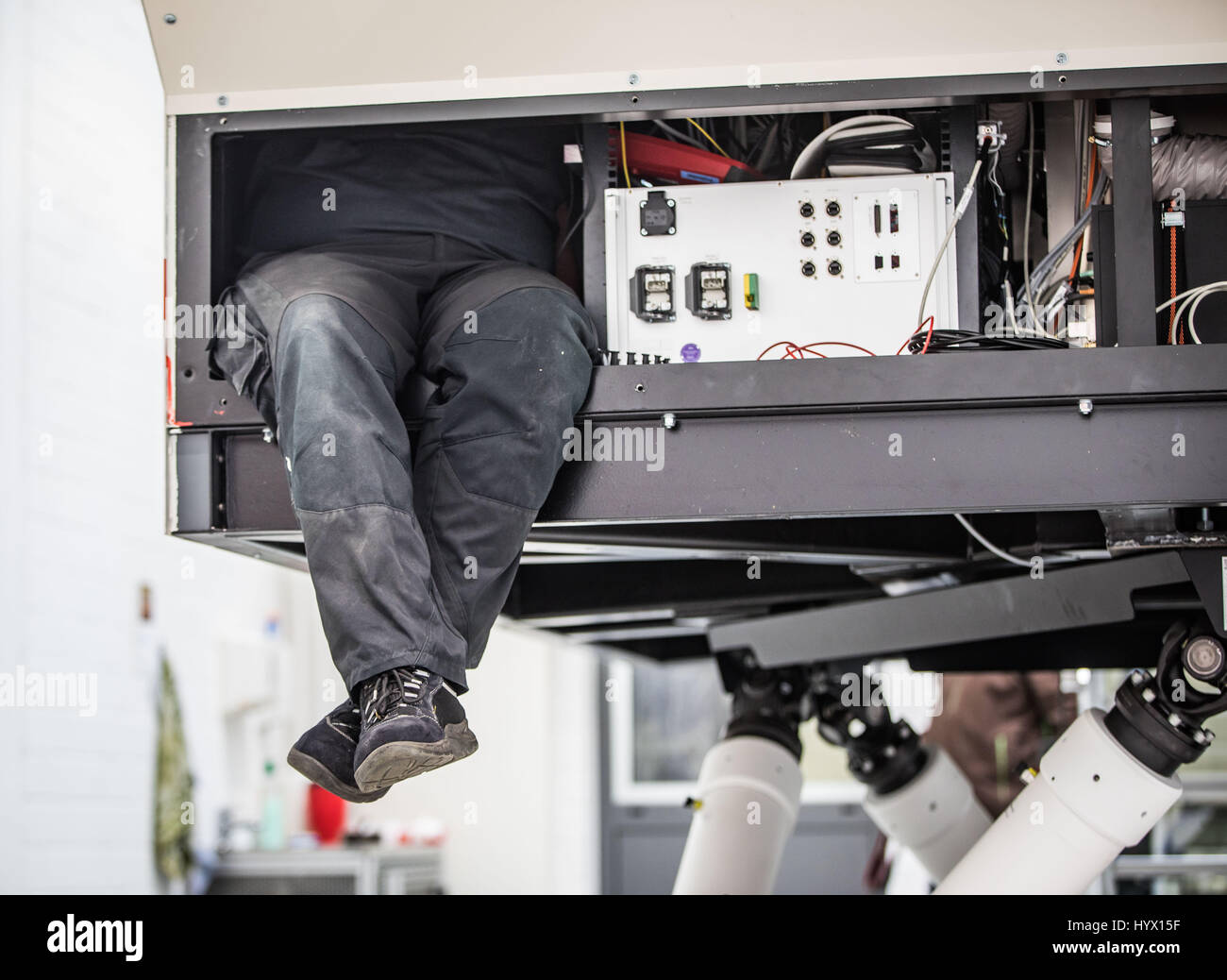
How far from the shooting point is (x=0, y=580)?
462 cm

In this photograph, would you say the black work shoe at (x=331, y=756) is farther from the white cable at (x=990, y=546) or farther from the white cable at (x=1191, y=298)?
the white cable at (x=1191, y=298)

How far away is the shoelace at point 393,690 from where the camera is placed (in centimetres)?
168

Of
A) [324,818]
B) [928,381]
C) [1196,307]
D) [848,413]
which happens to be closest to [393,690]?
[848,413]

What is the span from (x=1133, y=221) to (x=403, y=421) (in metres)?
1.14

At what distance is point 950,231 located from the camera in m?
2.13

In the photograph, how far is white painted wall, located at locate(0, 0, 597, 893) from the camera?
4742 millimetres

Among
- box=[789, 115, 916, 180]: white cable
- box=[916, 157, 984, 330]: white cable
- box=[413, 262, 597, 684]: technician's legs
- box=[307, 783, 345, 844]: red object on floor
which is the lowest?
box=[307, 783, 345, 844]: red object on floor

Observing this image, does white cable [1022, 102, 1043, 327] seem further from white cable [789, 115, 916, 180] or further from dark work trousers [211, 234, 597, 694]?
dark work trousers [211, 234, 597, 694]

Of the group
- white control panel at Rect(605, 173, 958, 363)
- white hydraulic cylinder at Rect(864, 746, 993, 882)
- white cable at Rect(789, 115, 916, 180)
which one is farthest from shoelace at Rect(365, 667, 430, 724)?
white hydraulic cylinder at Rect(864, 746, 993, 882)

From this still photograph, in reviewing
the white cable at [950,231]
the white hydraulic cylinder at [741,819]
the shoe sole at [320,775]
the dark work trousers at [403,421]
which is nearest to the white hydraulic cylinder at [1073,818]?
the white hydraulic cylinder at [741,819]

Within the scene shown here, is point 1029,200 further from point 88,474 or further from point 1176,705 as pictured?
point 88,474

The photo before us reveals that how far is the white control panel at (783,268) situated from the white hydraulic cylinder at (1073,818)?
2.62 feet

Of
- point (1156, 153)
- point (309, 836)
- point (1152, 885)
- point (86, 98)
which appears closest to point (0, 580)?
point (86, 98)
